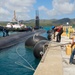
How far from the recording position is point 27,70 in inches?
713

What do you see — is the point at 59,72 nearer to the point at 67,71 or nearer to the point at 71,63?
the point at 67,71

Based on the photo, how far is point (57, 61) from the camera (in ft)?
45.7

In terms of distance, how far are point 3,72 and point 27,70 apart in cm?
209

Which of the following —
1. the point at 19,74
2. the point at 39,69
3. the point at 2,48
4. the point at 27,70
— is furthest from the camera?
the point at 2,48

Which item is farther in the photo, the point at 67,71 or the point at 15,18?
the point at 15,18

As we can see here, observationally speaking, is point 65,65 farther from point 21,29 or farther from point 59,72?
point 21,29

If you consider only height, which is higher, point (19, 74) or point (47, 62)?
point (47, 62)

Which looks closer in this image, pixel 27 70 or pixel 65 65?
pixel 65 65

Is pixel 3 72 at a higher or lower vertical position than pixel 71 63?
lower

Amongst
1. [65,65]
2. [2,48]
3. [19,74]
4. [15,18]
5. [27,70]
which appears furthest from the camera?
[15,18]

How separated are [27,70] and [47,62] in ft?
16.2

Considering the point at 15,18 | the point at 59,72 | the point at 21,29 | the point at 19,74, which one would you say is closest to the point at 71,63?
the point at 59,72

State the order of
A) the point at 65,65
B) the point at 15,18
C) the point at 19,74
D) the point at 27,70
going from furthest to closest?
the point at 15,18 < the point at 27,70 < the point at 19,74 < the point at 65,65

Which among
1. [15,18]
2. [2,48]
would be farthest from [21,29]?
[2,48]
